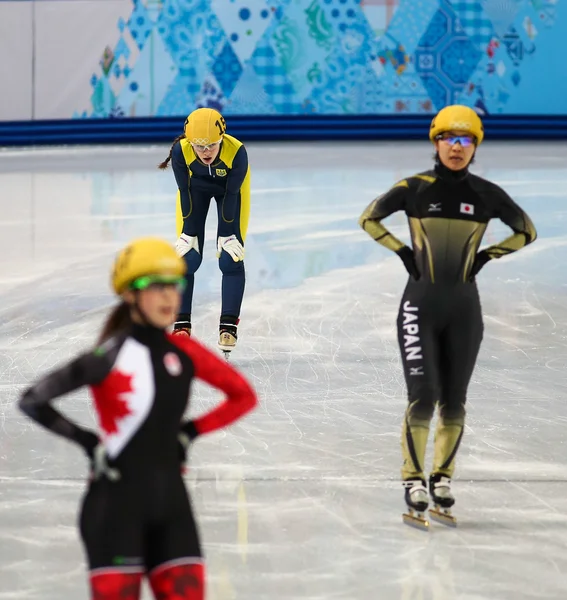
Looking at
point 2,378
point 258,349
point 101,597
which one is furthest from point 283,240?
point 101,597

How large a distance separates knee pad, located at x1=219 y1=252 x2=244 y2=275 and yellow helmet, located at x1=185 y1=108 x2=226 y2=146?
0.92 metres

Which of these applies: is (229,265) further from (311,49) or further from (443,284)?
(311,49)

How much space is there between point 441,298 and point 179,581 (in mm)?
2177

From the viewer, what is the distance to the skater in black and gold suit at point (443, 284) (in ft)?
16.5

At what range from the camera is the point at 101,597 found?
3.17 m

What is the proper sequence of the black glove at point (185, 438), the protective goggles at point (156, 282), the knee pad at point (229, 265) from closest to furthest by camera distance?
the protective goggles at point (156, 282), the black glove at point (185, 438), the knee pad at point (229, 265)

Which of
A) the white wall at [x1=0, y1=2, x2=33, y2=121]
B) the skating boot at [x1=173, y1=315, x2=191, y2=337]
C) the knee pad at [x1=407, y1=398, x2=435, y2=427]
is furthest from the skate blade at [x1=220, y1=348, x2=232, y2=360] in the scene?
the white wall at [x1=0, y1=2, x2=33, y2=121]

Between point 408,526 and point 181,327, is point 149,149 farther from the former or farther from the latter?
point 408,526

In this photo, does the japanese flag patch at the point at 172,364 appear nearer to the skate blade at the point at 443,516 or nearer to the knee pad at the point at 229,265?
the skate blade at the point at 443,516

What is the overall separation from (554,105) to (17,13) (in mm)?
10067

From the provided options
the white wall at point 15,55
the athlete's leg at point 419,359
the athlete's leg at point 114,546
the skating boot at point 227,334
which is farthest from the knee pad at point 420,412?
the white wall at point 15,55

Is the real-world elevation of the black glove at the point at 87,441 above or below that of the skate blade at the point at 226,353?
below

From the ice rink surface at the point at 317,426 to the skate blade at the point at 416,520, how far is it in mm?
51

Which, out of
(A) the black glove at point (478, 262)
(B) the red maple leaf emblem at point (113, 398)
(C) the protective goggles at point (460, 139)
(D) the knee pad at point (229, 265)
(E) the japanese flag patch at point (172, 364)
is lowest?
(B) the red maple leaf emblem at point (113, 398)
